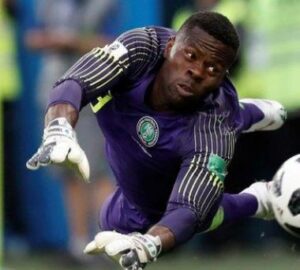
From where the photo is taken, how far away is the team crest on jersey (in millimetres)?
9047

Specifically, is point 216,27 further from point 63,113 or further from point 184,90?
point 63,113

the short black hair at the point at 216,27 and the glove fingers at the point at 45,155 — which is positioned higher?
the short black hair at the point at 216,27

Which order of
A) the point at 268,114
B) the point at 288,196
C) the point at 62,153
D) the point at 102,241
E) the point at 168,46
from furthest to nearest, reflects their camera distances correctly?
the point at 268,114 → the point at 288,196 → the point at 168,46 → the point at 102,241 → the point at 62,153

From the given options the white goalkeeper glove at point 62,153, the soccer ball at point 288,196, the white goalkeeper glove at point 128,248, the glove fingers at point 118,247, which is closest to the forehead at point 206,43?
the white goalkeeper glove at point 62,153

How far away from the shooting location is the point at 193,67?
8.78 meters

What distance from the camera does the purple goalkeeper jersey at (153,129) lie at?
8.66m

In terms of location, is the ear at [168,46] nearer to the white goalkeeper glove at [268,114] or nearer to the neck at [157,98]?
the neck at [157,98]

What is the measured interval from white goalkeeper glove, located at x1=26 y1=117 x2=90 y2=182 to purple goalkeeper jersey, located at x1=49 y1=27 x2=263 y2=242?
1.01ft

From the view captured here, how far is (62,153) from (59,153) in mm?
14

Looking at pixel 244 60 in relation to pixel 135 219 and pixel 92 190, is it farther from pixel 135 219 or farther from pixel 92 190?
pixel 135 219

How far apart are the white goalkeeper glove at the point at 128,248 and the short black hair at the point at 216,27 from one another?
110 cm

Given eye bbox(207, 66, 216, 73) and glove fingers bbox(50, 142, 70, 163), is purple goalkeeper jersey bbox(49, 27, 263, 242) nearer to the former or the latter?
eye bbox(207, 66, 216, 73)

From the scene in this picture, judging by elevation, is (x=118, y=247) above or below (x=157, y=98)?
below

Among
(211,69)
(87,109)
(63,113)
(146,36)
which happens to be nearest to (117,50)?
(146,36)
